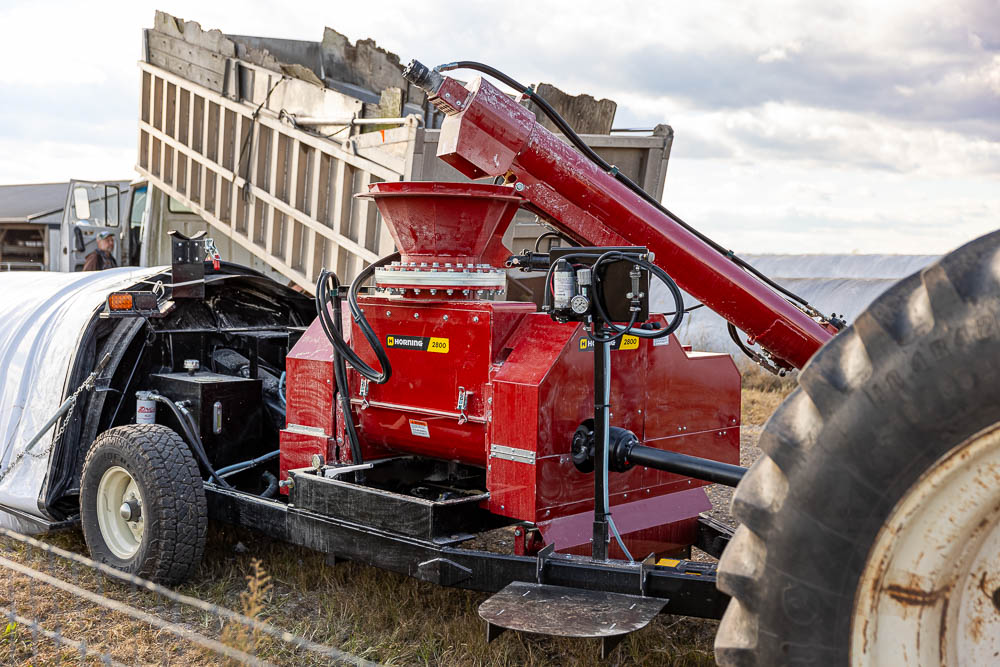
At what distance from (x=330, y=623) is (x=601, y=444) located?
5.03ft

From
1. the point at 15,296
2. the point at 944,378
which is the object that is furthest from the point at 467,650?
the point at 15,296

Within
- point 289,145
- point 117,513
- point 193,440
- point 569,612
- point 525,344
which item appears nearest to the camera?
point 569,612

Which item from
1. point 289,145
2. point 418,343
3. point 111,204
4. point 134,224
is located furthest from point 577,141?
point 111,204

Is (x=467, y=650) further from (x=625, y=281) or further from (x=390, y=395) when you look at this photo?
(x=625, y=281)

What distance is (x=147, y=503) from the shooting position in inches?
178

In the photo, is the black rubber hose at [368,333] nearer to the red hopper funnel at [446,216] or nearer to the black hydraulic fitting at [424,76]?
the red hopper funnel at [446,216]

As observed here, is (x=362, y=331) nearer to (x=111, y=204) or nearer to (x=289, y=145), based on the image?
(x=289, y=145)

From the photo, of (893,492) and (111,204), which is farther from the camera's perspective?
(111,204)

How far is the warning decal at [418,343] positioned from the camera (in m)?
4.20

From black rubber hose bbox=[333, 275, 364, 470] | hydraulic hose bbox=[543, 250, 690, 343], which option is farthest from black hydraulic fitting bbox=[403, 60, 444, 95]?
black rubber hose bbox=[333, 275, 364, 470]

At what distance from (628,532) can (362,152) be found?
416 cm

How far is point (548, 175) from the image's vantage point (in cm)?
404

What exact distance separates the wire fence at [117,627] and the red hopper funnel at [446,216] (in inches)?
61.7

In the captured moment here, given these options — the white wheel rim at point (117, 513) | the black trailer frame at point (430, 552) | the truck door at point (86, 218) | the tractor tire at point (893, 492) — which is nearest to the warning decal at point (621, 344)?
the black trailer frame at point (430, 552)
